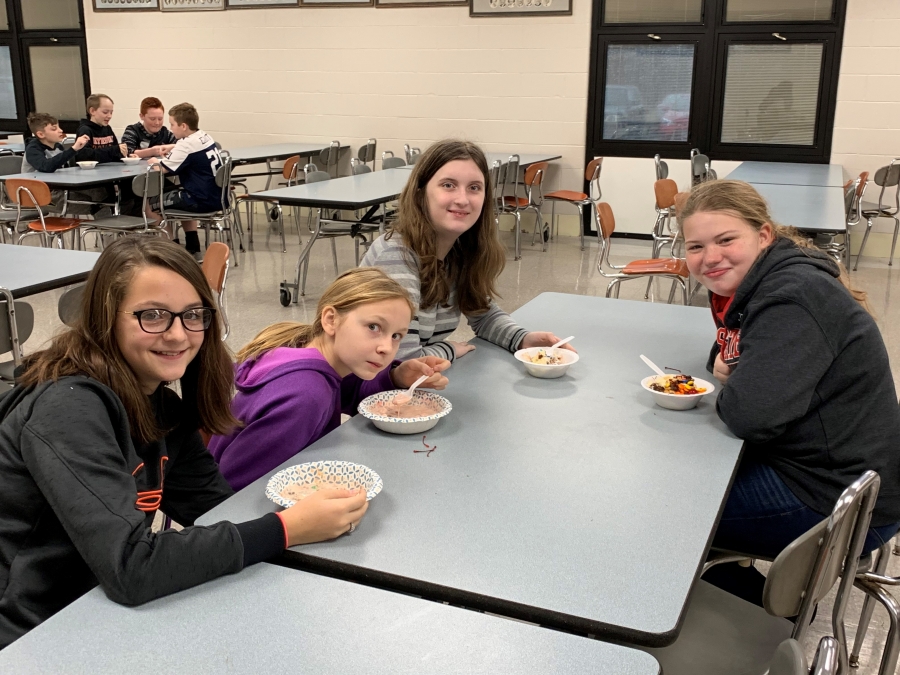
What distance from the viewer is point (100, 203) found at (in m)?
6.21

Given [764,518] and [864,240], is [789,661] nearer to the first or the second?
[764,518]

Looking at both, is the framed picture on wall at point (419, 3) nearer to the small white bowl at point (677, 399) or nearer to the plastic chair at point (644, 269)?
the plastic chair at point (644, 269)

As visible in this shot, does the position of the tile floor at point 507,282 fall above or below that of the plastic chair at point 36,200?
below

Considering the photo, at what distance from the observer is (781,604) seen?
1.19 metres

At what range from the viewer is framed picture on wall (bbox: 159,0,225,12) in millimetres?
8492

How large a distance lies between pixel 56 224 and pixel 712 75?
5.30 m

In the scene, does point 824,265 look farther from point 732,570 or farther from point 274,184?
point 274,184

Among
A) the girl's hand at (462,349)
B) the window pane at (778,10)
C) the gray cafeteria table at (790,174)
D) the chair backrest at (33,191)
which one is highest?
the window pane at (778,10)

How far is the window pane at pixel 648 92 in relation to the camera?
Answer: 7188mm

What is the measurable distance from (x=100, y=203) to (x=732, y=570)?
555 cm

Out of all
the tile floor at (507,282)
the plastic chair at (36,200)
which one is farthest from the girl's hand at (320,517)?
the plastic chair at (36,200)

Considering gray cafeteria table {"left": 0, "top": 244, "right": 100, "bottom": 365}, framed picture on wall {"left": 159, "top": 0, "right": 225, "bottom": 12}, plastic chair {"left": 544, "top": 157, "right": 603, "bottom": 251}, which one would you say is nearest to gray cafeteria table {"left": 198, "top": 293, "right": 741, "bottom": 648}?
gray cafeteria table {"left": 0, "top": 244, "right": 100, "bottom": 365}

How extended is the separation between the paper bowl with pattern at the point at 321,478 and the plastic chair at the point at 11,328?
5.30ft

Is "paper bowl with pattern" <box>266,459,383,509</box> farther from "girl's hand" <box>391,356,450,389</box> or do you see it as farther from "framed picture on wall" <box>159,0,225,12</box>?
"framed picture on wall" <box>159,0,225,12</box>
